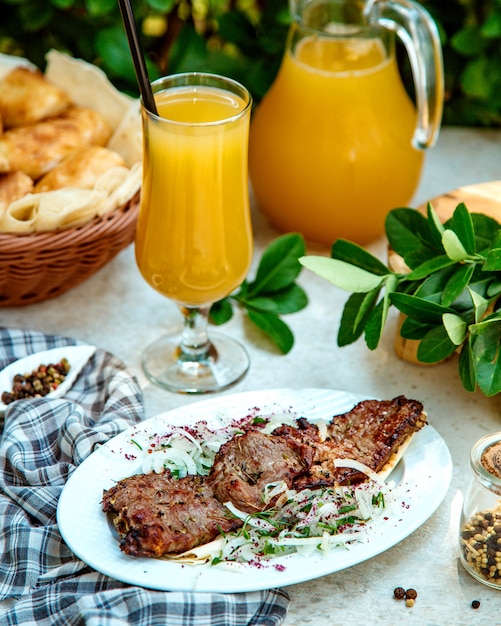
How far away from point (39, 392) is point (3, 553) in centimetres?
35

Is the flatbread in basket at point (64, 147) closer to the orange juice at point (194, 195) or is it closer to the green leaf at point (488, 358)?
the orange juice at point (194, 195)

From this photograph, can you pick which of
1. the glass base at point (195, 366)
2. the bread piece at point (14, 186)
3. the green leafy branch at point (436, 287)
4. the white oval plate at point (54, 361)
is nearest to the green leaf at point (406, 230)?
the green leafy branch at point (436, 287)

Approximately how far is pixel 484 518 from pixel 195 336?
2.13 feet

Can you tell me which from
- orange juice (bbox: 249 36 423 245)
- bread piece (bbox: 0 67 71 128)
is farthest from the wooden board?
bread piece (bbox: 0 67 71 128)

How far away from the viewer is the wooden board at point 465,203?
170cm

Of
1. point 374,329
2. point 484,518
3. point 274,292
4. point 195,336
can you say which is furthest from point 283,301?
point 484,518

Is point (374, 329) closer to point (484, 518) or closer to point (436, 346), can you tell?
point (436, 346)

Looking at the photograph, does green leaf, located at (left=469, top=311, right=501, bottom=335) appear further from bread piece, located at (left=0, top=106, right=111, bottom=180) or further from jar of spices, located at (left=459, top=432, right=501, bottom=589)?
bread piece, located at (left=0, top=106, right=111, bottom=180)

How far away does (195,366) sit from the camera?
66.3 inches

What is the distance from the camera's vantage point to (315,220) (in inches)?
75.6

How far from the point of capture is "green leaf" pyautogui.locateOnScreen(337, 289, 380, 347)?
154 cm

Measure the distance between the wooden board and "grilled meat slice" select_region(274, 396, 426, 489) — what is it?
0.98 ft

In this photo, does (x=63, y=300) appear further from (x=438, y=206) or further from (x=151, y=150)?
(x=438, y=206)

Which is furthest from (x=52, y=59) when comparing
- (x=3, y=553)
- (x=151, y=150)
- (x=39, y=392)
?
(x=3, y=553)
